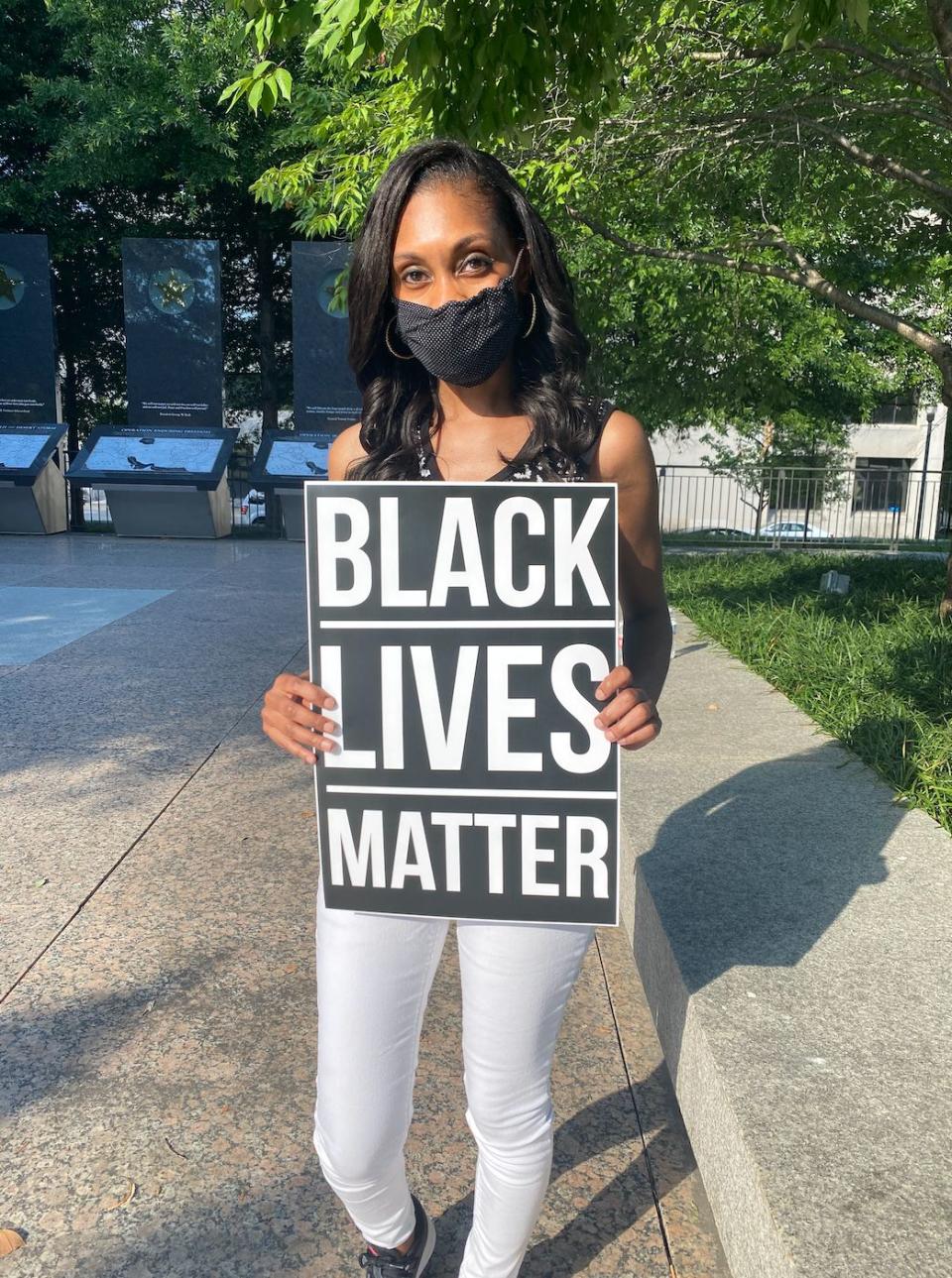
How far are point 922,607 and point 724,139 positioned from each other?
12.9ft

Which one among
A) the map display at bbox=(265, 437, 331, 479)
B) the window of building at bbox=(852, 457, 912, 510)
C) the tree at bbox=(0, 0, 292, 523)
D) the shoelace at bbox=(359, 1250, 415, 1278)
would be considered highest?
the tree at bbox=(0, 0, 292, 523)

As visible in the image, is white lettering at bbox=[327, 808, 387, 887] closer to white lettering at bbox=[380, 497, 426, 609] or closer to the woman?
the woman

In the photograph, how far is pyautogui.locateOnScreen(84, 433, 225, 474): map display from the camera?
16.4 metres

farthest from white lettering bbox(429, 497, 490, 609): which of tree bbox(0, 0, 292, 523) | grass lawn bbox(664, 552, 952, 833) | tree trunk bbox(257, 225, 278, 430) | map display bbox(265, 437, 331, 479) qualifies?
tree trunk bbox(257, 225, 278, 430)

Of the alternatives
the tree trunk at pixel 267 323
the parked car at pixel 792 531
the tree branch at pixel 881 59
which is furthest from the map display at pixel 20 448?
the parked car at pixel 792 531

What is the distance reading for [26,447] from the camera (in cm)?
1669

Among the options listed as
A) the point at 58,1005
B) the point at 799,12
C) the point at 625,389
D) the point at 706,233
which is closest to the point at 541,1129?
the point at 58,1005

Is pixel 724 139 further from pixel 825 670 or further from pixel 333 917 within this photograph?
pixel 333 917

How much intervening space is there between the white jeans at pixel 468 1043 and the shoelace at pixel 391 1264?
22 cm

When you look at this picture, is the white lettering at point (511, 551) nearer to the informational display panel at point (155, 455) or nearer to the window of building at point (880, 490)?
the informational display panel at point (155, 455)

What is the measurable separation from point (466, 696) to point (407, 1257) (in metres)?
1.09

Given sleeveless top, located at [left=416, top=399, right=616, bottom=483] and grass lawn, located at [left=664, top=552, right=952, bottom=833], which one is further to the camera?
grass lawn, located at [left=664, top=552, right=952, bottom=833]

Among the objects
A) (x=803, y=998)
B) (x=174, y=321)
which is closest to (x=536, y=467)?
(x=803, y=998)

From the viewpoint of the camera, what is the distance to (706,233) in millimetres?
11555
